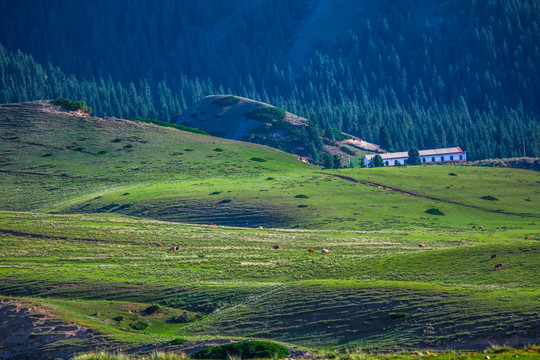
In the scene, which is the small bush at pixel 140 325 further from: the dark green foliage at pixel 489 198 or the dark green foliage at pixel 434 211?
the dark green foliage at pixel 489 198

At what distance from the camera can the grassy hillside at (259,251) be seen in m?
44.4

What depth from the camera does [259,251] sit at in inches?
2926

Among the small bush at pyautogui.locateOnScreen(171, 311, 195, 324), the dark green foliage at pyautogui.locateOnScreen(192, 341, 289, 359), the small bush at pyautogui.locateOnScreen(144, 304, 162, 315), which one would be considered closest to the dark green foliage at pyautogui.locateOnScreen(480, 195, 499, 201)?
the small bush at pyautogui.locateOnScreen(171, 311, 195, 324)

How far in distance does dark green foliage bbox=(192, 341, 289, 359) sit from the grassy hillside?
2.33 metres

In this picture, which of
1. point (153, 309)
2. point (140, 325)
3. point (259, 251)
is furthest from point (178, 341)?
point (259, 251)

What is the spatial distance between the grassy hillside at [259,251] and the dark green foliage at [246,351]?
2.33 metres

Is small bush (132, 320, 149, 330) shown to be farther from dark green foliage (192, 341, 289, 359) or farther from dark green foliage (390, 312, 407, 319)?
dark green foliage (390, 312, 407, 319)

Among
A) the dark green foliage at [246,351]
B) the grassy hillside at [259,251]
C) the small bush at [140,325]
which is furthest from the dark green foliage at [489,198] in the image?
the dark green foliage at [246,351]

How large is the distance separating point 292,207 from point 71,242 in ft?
149

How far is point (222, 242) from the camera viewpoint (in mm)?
80812

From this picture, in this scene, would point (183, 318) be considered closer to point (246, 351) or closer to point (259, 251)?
point (246, 351)

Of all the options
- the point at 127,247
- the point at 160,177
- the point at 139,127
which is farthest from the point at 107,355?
the point at 139,127

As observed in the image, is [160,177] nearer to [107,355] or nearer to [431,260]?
[431,260]

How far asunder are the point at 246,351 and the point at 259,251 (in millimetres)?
35398
